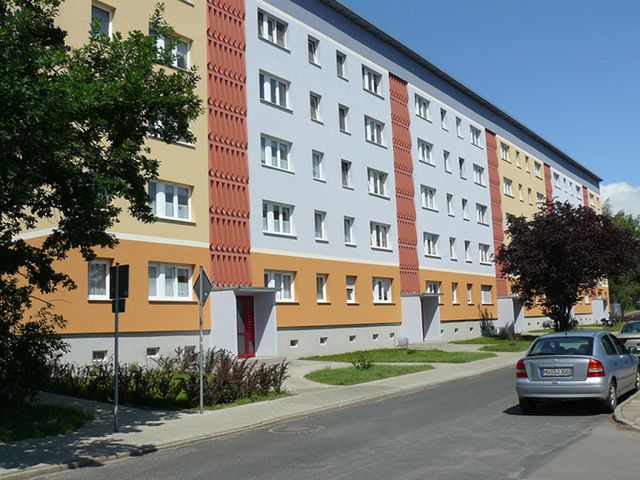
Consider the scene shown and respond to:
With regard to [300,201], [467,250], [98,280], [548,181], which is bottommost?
[98,280]

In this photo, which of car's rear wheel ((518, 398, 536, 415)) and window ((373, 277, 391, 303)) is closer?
car's rear wheel ((518, 398, 536, 415))

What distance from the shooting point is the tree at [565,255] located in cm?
3853

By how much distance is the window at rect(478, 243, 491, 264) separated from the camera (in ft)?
→ 155

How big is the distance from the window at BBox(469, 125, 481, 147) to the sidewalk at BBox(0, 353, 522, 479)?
106 ft

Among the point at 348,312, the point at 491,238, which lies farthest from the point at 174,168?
the point at 491,238

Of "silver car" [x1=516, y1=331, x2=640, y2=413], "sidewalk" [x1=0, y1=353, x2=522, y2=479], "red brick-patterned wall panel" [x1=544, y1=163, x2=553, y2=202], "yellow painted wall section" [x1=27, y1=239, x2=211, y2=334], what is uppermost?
"red brick-patterned wall panel" [x1=544, y1=163, x2=553, y2=202]

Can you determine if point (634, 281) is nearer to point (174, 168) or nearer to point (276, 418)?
point (174, 168)

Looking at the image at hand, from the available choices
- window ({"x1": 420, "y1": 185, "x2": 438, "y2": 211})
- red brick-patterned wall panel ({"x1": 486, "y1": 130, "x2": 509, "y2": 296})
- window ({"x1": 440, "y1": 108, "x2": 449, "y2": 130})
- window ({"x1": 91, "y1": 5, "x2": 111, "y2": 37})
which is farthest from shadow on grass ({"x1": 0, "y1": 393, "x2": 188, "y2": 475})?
red brick-patterned wall panel ({"x1": 486, "y1": 130, "x2": 509, "y2": 296})

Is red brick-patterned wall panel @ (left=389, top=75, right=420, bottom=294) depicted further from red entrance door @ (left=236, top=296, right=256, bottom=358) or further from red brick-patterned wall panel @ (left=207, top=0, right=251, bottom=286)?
red brick-patterned wall panel @ (left=207, top=0, right=251, bottom=286)

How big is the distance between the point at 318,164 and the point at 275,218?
4453mm

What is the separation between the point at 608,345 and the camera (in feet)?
42.5

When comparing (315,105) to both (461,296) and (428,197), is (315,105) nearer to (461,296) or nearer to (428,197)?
(428,197)

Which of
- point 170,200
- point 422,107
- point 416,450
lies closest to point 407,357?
point 170,200

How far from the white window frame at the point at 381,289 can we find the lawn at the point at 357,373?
1194 cm
